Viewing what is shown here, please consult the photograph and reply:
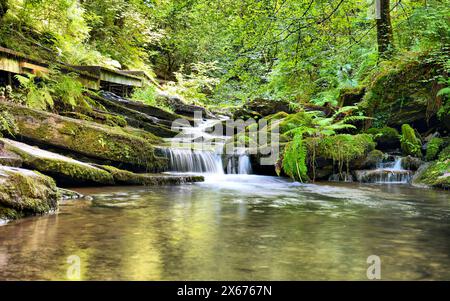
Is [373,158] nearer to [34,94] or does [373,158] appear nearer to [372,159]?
[372,159]

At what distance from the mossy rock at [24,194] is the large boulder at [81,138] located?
3.41 metres

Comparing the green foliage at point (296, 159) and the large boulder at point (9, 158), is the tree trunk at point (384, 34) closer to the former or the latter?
the green foliage at point (296, 159)

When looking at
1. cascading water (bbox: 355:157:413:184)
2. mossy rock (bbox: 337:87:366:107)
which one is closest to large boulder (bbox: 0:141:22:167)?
cascading water (bbox: 355:157:413:184)

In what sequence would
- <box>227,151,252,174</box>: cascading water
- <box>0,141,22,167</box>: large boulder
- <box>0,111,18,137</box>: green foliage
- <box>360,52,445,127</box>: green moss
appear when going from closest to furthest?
1. <box>0,141,22,167</box>: large boulder
2. <box>0,111,18,137</box>: green foliage
3. <box>227,151,252,174</box>: cascading water
4. <box>360,52,445,127</box>: green moss

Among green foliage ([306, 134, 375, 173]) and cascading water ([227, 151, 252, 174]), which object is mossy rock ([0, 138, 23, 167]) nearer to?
cascading water ([227, 151, 252, 174])

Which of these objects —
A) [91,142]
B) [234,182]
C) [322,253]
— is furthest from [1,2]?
[322,253]

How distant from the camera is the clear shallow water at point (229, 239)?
276cm

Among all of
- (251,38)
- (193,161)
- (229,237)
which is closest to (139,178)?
(193,161)

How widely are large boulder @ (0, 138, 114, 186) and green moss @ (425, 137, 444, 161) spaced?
7.96 meters

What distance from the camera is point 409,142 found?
10.8 meters

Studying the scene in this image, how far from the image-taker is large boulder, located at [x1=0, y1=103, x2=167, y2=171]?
801 cm

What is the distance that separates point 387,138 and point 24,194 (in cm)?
986

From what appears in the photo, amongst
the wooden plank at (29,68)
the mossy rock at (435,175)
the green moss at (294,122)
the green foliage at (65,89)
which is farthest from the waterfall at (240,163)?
the wooden plank at (29,68)
